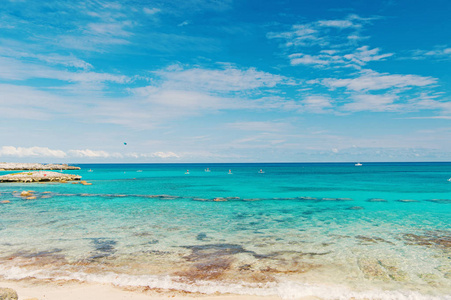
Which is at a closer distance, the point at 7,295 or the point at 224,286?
the point at 7,295

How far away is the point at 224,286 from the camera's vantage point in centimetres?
1159

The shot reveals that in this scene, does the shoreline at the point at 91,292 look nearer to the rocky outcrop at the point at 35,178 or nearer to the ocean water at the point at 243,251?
the ocean water at the point at 243,251

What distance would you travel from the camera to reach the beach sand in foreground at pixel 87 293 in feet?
35.2

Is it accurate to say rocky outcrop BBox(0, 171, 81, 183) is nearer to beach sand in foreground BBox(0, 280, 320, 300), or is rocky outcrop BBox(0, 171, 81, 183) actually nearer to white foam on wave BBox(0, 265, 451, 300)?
white foam on wave BBox(0, 265, 451, 300)

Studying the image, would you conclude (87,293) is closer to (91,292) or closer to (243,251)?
(91,292)

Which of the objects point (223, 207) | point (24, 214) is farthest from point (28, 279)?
point (223, 207)

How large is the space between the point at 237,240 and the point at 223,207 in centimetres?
1460

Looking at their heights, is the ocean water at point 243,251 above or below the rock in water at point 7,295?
below

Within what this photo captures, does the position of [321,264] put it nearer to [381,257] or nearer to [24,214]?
[381,257]

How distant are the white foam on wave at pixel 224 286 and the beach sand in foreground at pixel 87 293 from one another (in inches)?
13.7

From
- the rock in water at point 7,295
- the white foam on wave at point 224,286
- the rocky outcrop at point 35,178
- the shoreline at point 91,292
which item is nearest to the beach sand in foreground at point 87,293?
the shoreline at point 91,292

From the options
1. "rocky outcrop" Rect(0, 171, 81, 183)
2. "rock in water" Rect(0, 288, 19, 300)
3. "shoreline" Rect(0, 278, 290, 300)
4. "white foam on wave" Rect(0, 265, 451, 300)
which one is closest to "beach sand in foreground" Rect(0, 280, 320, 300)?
"shoreline" Rect(0, 278, 290, 300)

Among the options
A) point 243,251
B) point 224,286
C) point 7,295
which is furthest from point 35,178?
point 224,286

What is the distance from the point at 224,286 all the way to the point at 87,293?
5261 mm
